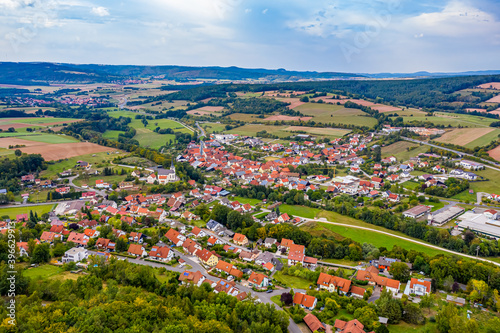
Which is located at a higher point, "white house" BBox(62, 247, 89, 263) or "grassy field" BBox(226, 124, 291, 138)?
"grassy field" BBox(226, 124, 291, 138)

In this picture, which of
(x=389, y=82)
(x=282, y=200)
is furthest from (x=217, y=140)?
(x=389, y=82)

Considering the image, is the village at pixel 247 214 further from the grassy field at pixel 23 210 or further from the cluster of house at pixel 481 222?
the grassy field at pixel 23 210

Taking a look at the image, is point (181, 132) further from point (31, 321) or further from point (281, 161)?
point (31, 321)

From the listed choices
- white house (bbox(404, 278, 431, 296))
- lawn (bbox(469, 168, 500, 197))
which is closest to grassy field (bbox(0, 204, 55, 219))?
white house (bbox(404, 278, 431, 296))

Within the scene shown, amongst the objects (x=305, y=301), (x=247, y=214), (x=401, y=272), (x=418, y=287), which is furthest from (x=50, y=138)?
(x=418, y=287)

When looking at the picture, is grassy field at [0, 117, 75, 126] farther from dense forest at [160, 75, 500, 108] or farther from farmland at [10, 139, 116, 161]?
dense forest at [160, 75, 500, 108]
